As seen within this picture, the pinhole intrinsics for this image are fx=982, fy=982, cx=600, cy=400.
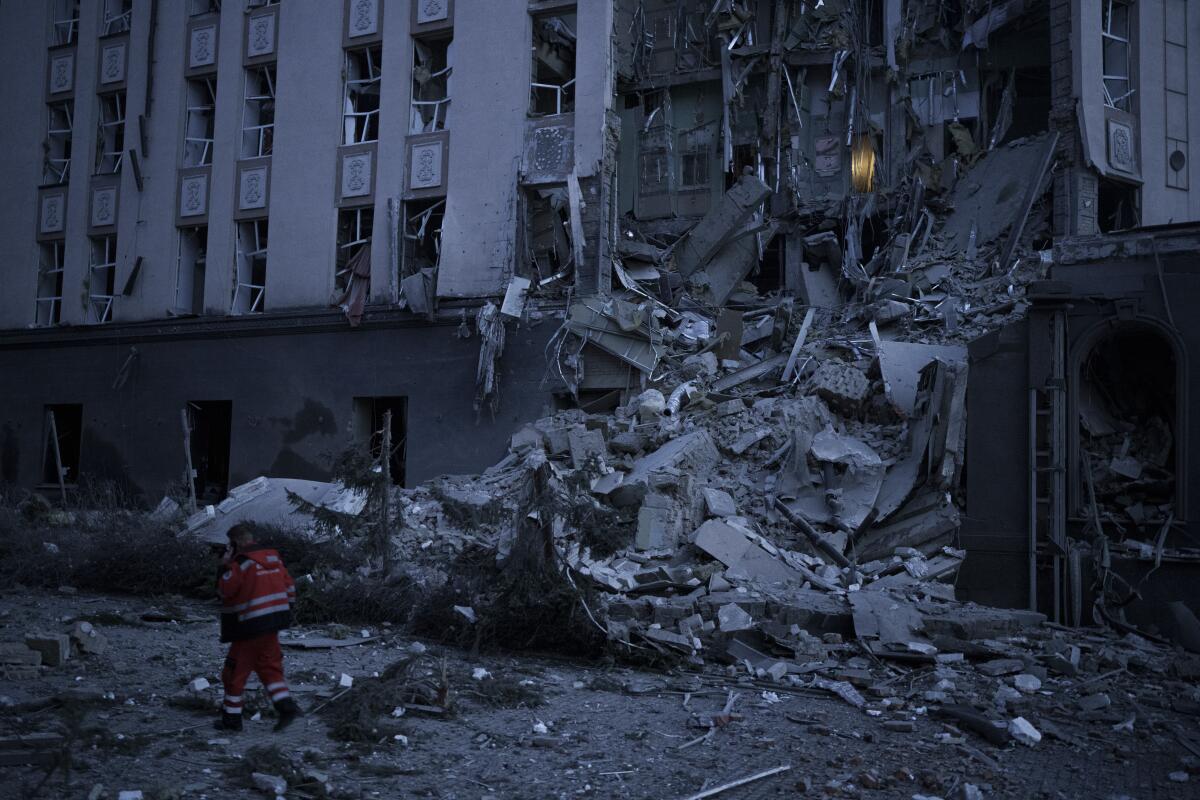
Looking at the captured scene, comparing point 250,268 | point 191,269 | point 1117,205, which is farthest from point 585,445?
point 191,269

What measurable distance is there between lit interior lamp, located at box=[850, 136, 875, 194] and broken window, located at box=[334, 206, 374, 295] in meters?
10.7

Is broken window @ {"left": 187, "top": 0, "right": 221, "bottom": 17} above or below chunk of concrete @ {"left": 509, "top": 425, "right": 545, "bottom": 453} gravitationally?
above

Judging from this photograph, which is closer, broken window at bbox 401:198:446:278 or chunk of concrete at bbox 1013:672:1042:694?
chunk of concrete at bbox 1013:672:1042:694

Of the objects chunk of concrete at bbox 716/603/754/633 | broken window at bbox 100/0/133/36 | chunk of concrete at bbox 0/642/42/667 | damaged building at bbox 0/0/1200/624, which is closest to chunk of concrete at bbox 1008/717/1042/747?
chunk of concrete at bbox 716/603/754/633

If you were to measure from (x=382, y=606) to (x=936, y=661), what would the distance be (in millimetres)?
5309

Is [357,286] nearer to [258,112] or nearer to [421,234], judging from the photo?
[421,234]

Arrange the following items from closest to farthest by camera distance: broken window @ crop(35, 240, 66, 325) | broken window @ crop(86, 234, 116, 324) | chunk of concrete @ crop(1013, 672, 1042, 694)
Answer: chunk of concrete @ crop(1013, 672, 1042, 694) → broken window @ crop(86, 234, 116, 324) → broken window @ crop(35, 240, 66, 325)

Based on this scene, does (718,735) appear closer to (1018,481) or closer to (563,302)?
(1018,481)

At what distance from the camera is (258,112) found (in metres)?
19.9

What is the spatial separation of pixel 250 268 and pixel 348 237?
2.59 meters

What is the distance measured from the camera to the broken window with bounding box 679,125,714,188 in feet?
76.5

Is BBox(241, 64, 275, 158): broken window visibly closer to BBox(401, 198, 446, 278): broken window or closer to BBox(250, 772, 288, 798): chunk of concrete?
BBox(401, 198, 446, 278): broken window

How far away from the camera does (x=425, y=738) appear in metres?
6.23

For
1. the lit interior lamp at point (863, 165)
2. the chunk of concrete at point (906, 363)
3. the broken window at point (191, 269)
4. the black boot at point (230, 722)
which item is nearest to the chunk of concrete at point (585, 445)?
the chunk of concrete at point (906, 363)
